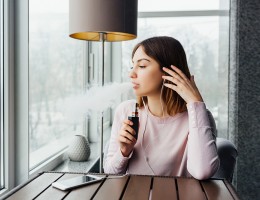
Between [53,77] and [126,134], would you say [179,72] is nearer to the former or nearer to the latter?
[126,134]

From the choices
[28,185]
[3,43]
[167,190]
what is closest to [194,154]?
[167,190]

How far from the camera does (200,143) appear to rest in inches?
53.7

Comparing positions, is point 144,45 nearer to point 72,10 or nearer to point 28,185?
point 72,10

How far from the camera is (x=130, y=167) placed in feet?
5.08

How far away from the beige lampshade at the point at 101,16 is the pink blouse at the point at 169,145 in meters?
0.42

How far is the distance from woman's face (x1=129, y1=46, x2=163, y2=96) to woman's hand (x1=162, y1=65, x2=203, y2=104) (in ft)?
0.20

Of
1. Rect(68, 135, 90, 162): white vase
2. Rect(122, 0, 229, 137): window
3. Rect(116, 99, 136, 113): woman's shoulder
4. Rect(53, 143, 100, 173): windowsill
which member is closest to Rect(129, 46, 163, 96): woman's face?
Rect(116, 99, 136, 113): woman's shoulder

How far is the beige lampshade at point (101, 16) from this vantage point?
5.34 feet

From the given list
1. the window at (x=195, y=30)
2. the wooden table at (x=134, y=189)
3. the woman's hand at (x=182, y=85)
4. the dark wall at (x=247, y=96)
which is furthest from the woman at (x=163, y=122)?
the window at (x=195, y=30)

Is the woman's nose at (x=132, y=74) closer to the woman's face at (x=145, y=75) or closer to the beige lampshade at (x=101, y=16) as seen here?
the woman's face at (x=145, y=75)

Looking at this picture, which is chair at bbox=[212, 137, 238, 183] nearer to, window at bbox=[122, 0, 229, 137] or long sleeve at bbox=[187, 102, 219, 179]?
long sleeve at bbox=[187, 102, 219, 179]

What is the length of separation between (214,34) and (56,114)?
2.41 m

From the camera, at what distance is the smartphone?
3.81 ft

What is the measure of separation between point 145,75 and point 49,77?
123cm
